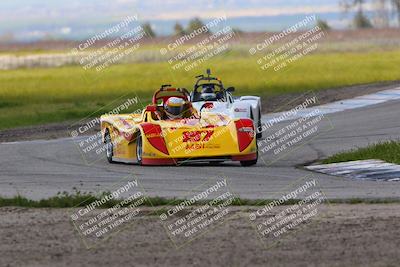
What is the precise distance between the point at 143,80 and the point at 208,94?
1459 inches

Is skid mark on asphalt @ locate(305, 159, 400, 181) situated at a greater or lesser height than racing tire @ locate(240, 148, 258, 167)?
lesser

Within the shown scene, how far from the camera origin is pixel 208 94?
2409cm

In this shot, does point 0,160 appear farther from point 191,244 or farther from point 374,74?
point 374,74

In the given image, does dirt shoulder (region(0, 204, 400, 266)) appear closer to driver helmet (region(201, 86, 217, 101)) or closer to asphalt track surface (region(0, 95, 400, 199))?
asphalt track surface (region(0, 95, 400, 199))

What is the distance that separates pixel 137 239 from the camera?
36.9ft

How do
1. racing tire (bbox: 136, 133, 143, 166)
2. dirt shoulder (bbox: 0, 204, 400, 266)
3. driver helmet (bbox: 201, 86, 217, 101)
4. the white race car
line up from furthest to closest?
driver helmet (bbox: 201, 86, 217, 101), the white race car, racing tire (bbox: 136, 133, 143, 166), dirt shoulder (bbox: 0, 204, 400, 266)

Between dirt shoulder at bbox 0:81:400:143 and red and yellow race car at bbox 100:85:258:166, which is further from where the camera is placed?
dirt shoulder at bbox 0:81:400:143

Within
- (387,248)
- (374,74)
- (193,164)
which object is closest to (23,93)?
(374,74)

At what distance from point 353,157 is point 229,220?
23.1ft

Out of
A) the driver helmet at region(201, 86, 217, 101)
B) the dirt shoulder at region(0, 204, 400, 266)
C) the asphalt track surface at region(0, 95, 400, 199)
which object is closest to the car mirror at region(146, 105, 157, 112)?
the asphalt track surface at region(0, 95, 400, 199)
